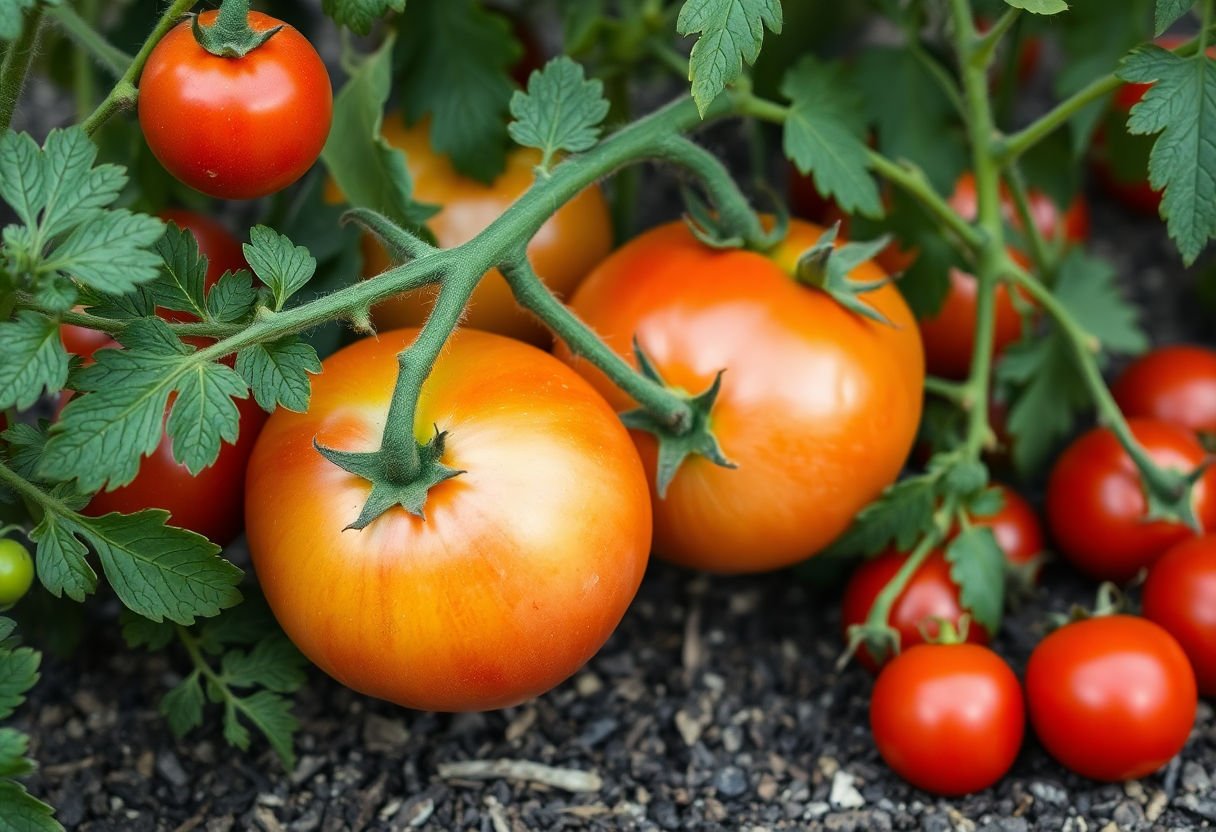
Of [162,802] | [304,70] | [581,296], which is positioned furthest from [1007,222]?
[162,802]

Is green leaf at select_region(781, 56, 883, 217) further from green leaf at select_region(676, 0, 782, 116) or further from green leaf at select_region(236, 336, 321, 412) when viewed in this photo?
green leaf at select_region(236, 336, 321, 412)

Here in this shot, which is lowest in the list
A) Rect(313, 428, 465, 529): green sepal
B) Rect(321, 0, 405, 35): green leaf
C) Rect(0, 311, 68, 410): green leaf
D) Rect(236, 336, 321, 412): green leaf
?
Rect(313, 428, 465, 529): green sepal

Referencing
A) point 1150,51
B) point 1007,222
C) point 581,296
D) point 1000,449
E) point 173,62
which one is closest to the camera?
point 173,62

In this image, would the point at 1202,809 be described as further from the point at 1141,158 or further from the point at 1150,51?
the point at 1141,158

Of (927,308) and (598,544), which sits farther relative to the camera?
(927,308)

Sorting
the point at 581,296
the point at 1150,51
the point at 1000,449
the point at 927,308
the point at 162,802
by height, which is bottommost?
the point at 162,802

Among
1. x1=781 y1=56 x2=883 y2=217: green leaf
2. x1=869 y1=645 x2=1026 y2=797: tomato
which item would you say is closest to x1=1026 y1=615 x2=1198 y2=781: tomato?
x1=869 y1=645 x2=1026 y2=797: tomato

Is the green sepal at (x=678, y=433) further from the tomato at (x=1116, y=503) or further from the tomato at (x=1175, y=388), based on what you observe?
the tomato at (x=1175, y=388)

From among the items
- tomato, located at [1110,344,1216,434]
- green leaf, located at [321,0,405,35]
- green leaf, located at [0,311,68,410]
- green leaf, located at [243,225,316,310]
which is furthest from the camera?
tomato, located at [1110,344,1216,434]
